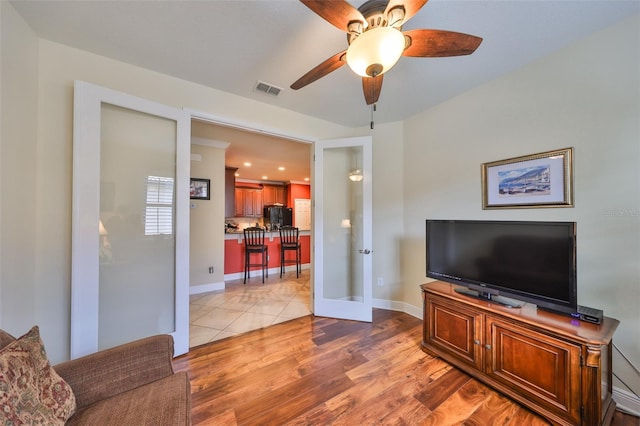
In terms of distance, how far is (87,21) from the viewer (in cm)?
150

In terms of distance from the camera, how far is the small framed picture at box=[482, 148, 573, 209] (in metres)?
1.71

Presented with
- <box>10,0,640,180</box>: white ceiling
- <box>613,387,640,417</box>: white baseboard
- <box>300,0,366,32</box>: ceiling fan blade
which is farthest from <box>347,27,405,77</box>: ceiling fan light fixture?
<box>613,387,640,417</box>: white baseboard

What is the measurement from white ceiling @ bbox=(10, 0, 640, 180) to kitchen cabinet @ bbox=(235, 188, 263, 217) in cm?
507

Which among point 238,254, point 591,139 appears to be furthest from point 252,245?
point 591,139

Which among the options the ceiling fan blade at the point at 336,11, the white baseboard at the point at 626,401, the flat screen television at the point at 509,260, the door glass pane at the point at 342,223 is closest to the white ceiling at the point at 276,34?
the ceiling fan blade at the point at 336,11

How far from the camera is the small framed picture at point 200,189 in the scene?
12.3ft

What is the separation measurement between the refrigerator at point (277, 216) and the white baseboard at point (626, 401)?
642 cm

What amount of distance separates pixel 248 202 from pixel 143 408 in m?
6.44

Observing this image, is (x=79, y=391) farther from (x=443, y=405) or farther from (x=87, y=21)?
(x=87, y=21)

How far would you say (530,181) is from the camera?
1.88 m

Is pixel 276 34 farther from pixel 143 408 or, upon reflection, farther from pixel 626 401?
pixel 626 401

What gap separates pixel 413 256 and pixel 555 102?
1.88 m

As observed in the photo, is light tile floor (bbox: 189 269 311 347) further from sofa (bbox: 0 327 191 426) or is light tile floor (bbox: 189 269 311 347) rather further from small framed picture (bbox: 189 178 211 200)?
small framed picture (bbox: 189 178 211 200)

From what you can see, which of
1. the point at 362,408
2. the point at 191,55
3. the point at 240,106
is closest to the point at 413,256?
the point at 362,408
